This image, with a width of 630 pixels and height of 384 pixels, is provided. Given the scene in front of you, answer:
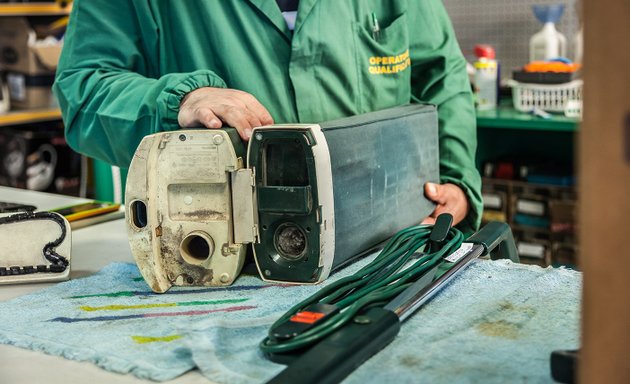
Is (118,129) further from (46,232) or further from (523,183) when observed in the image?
(523,183)

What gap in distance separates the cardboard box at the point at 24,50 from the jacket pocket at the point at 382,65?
248 centimetres

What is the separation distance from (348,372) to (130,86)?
70 cm

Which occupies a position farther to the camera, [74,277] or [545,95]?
[545,95]

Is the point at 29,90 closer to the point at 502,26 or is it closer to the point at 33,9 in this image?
the point at 33,9

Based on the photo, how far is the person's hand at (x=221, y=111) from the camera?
1.14m

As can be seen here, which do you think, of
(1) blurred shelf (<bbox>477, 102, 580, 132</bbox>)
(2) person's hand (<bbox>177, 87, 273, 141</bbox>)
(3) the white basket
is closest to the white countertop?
(2) person's hand (<bbox>177, 87, 273, 141</bbox>)

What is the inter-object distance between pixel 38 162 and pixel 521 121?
7.20ft

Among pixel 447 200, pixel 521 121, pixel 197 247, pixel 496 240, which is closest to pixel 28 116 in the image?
pixel 521 121

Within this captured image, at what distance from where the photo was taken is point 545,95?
282 centimetres

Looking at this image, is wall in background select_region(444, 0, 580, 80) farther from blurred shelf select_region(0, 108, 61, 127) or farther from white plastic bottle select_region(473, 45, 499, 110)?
blurred shelf select_region(0, 108, 61, 127)

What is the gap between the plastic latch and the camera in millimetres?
854

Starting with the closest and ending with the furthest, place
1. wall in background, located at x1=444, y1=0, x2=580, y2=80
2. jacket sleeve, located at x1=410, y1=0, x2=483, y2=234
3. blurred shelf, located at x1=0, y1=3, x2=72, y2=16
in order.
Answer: jacket sleeve, located at x1=410, y1=0, x2=483, y2=234
wall in background, located at x1=444, y1=0, x2=580, y2=80
blurred shelf, located at x1=0, y1=3, x2=72, y2=16

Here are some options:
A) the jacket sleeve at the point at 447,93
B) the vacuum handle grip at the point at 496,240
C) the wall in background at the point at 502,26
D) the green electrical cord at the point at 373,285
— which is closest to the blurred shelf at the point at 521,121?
the wall in background at the point at 502,26

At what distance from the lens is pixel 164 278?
3.72ft
